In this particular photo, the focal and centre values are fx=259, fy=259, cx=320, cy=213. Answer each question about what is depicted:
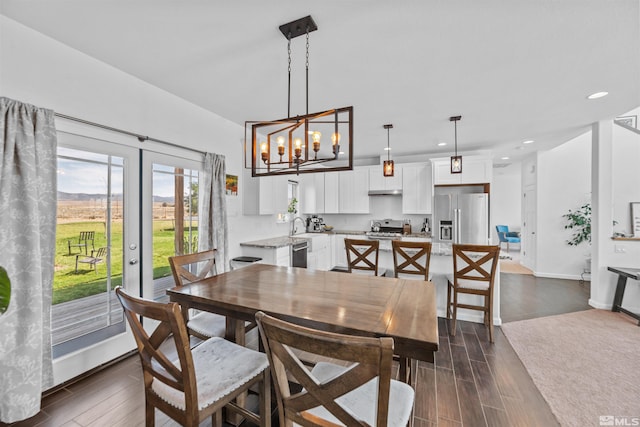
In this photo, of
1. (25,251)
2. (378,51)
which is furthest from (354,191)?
(25,251)

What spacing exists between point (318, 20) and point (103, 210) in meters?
2.43

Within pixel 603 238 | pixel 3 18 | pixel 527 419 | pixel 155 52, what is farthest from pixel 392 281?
pixel 603 238

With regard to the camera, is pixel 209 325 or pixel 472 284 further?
pixel 472 284

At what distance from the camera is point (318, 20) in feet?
5.79

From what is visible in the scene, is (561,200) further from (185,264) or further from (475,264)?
(185,264)

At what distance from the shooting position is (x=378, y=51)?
2117 millimetres

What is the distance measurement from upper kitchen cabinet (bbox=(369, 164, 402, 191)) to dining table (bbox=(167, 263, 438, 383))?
12.2 ft

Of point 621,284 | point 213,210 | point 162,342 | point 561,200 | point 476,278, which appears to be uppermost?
point 561,200

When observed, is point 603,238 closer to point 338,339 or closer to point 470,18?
point 470,18

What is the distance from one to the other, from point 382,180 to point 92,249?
15.9ft

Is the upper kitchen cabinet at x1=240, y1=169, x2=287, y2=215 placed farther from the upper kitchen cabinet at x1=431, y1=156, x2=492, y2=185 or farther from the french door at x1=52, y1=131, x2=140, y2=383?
the upper kitchen cabinet at x1=431, y1=156, x2=492, y2=185

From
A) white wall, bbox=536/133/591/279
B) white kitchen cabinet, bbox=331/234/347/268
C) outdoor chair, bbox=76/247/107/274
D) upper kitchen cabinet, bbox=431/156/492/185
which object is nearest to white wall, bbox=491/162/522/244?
white wall, bbox=536/133/591/279

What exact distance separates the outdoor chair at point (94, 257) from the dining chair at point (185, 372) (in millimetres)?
1442

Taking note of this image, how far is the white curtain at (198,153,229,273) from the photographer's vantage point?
10.7 ft
